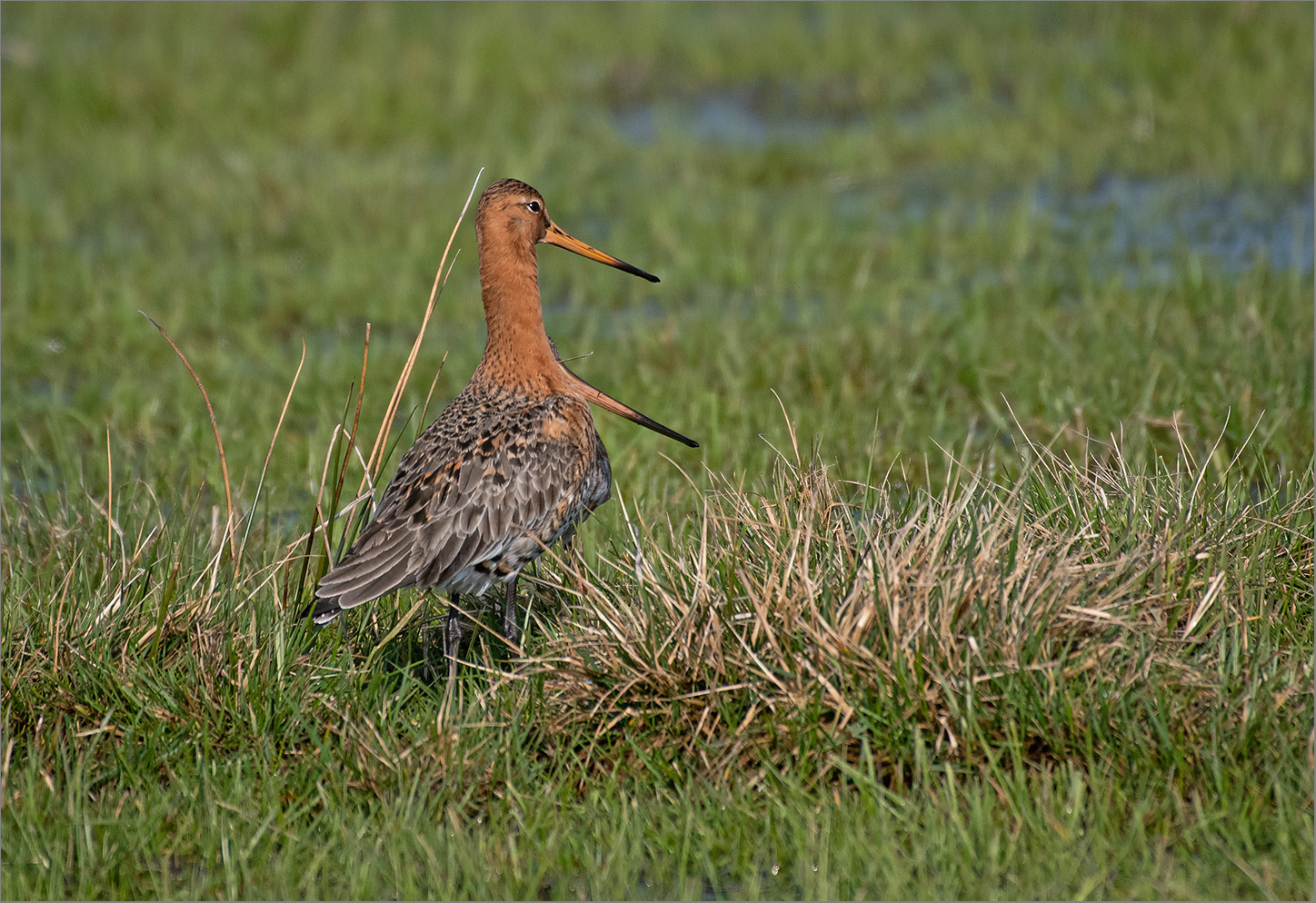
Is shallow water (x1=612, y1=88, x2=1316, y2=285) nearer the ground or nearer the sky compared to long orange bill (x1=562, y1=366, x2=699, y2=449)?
nearer the sky

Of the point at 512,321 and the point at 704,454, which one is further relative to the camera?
the point at 704,454

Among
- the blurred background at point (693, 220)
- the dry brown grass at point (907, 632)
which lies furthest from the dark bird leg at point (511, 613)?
the blurred background at point (693, 220)

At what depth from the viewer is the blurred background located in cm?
644

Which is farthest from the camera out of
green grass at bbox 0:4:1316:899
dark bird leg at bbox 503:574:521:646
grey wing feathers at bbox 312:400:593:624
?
dark bird leg at bbox 503:574:521:646

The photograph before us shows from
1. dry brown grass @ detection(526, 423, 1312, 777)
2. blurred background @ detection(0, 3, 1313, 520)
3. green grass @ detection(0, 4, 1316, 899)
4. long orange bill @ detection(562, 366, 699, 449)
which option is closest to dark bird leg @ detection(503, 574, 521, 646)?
green grass @ detection(0, 4, 1316, 899)

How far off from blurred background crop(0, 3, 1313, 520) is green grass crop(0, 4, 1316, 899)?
1.8 inches

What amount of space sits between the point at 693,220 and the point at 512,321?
4700 millimetres

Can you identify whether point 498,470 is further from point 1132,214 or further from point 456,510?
point 1132,214

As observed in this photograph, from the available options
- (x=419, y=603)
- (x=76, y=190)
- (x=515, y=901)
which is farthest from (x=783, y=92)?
(x=515, y=901)

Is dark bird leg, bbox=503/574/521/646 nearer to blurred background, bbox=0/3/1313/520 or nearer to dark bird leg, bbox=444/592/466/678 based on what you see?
dark bird leg, bbox=444/592/466/678

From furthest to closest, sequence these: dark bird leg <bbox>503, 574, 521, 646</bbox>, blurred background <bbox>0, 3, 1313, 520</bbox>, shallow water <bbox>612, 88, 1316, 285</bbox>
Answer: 1. shallow water <bbox>612, 88, 1316, 285</bbox>
2. blurred background <bbox>0, 3, 1313, 520</bbox>
3. dark bird leg <bbox>503, 574, 521, 646</bbox>

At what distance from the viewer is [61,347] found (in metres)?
7.72

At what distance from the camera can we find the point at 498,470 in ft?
14.6

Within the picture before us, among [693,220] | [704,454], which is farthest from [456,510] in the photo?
[693,220]
